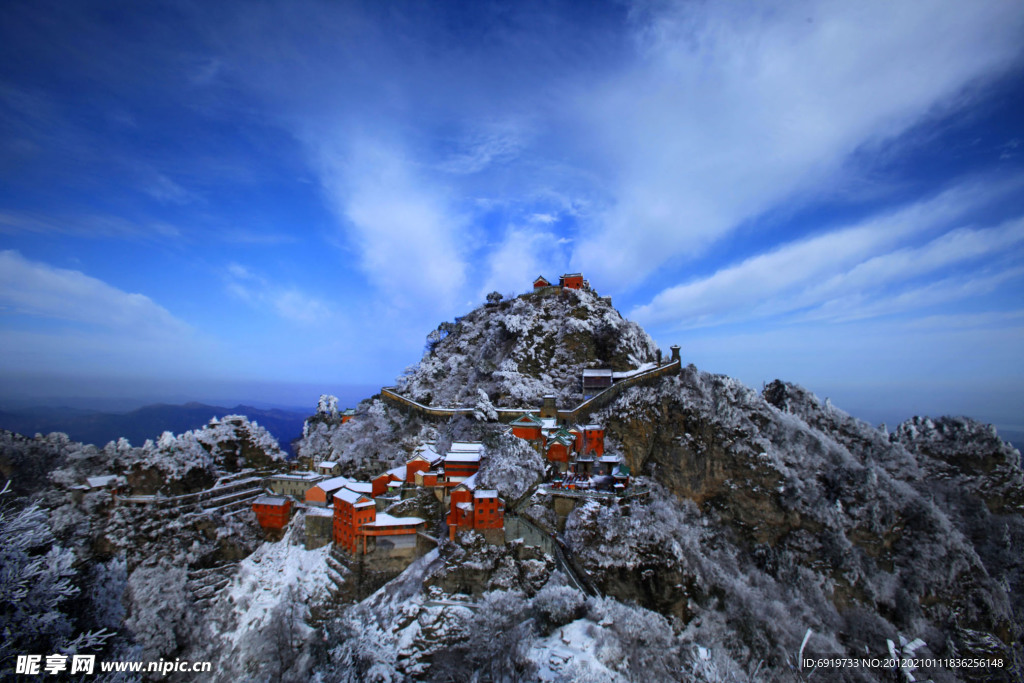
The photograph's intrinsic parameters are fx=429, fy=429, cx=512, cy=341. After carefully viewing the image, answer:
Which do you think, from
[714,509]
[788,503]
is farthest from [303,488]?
[788,503]

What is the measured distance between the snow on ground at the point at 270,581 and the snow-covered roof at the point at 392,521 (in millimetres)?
5682

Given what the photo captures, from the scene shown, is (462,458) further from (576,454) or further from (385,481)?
(576,454)

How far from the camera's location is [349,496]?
3709cm

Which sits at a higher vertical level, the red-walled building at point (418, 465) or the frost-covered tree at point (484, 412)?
the frost-covered tree at point (484, 412)

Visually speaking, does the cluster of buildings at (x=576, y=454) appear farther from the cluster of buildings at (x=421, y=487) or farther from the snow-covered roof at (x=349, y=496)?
the snow-covered roof at (x=349, y=496)

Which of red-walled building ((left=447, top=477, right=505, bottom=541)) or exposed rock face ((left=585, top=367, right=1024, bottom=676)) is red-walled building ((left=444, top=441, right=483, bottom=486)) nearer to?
red-walled building ((left=447, top=477, right=505, bottom=541))

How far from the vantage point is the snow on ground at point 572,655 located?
27750 mm

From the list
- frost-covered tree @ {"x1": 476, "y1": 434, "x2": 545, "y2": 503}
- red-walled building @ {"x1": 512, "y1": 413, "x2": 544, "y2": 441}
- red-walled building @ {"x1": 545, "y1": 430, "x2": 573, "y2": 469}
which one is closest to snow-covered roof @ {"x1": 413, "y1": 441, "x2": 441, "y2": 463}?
frost-covered tree @ {"x1": 476, "y1": 434, "x2": 545, "y2": 503}

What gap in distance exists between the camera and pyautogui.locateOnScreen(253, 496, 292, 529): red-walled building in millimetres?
40625

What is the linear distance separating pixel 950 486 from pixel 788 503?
1693cm

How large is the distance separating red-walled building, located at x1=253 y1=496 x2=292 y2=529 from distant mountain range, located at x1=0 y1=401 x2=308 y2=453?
79.6 feet

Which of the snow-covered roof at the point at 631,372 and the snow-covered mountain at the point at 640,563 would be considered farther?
the snow-covered roof at the point at 631,372

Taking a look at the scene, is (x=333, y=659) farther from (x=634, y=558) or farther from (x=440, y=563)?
(x=634, y=558)

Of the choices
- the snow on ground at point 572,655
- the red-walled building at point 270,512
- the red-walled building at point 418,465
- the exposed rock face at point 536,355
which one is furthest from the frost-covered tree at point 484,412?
the snow on ground at point 572,655
